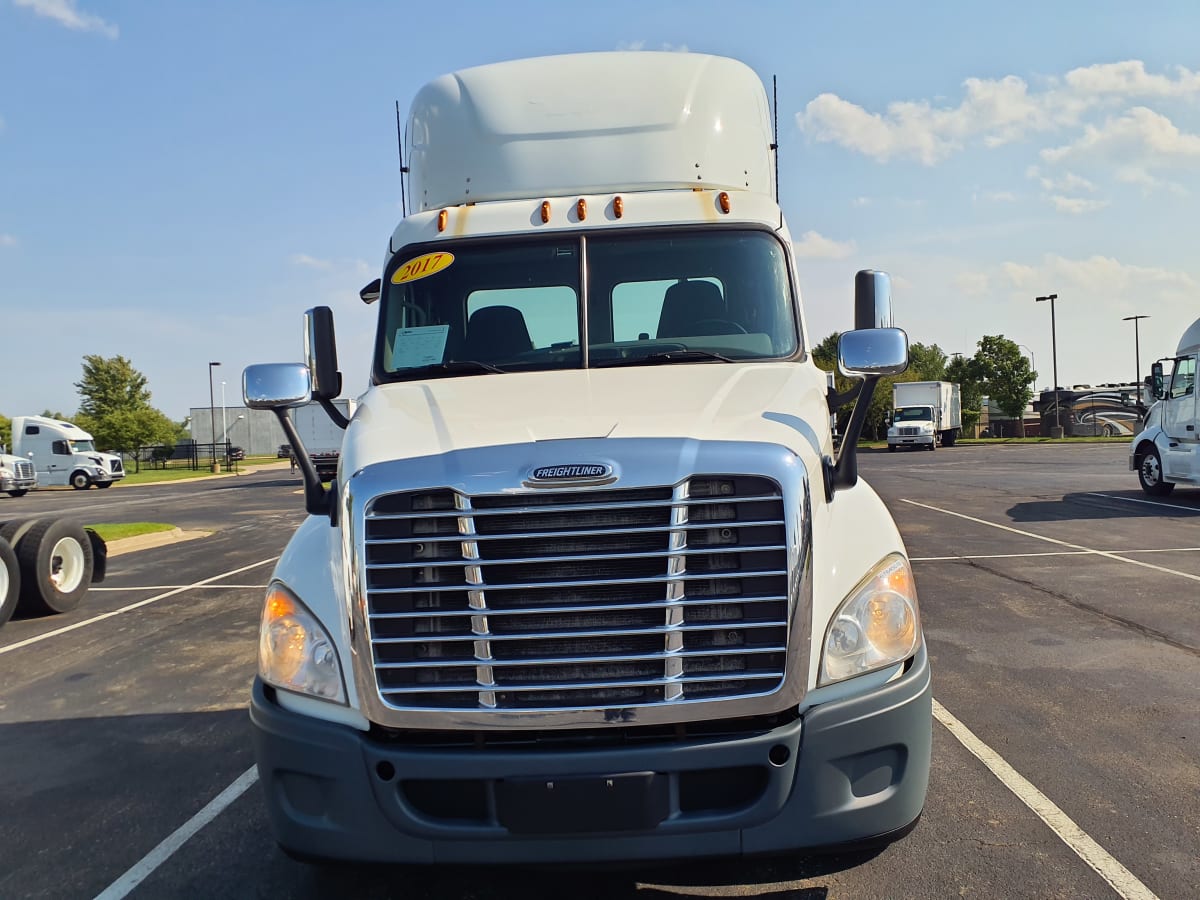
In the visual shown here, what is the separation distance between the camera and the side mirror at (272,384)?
12.4 ft

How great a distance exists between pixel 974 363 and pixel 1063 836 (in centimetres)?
6707

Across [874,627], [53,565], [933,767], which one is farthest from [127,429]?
[874,627]

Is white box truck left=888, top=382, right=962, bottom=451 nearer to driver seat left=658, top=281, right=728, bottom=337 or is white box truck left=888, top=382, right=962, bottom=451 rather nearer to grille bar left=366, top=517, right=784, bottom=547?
driver seat left=658, top=281, right=728, bottom=337

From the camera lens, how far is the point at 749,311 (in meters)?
Result: 4.27

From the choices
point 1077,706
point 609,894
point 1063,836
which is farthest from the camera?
point 1077,706

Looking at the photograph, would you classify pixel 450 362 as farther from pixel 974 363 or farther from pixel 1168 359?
pixel 974 363

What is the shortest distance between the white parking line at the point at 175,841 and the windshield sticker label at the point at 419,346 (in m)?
2.20

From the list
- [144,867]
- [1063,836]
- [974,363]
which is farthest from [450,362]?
[974,363]

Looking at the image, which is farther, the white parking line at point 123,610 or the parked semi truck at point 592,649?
the white parking line at point 123,610

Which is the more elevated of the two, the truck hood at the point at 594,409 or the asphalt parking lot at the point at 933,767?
the truck hood at the point at 594,409

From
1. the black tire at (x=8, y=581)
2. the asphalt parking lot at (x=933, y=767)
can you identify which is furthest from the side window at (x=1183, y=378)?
the black tire at (x=8, y=581)

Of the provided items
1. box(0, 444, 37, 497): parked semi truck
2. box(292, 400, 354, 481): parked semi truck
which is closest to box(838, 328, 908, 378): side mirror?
box(292, 400, 354, 481): parked semi truck

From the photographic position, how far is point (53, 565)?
29.7 feet

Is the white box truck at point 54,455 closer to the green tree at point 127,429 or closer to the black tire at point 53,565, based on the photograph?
the green tree at point 127,429
